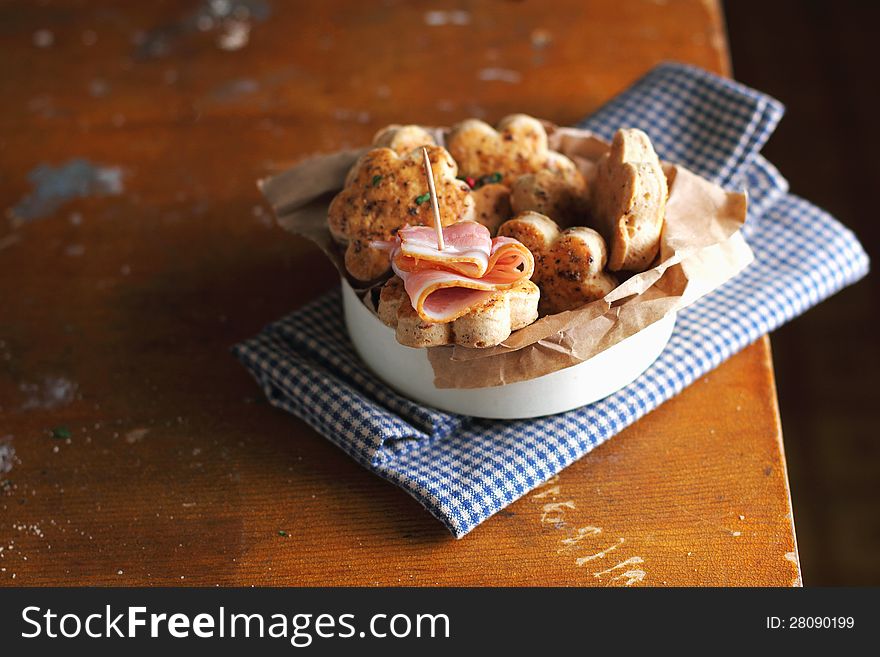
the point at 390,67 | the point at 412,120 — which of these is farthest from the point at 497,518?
the point at 390,67

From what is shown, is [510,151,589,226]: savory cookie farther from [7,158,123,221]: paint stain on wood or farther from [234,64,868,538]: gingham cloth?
[7,158,123,221]: paint stain on wood

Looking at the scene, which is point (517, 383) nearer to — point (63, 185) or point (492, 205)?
point (492, 205)

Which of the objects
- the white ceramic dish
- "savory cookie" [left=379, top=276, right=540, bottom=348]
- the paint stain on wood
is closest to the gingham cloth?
the white ceramic dish

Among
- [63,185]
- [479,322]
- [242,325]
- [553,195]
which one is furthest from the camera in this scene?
[63,185]

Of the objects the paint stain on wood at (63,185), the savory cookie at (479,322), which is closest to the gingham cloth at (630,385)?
the savory cookie at (479,322)

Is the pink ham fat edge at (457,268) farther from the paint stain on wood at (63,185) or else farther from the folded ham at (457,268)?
the paint stain on wood at (63,185)

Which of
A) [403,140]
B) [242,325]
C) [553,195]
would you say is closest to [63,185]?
[242,325]

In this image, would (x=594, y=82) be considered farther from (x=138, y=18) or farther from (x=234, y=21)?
(x=138, y=18)
